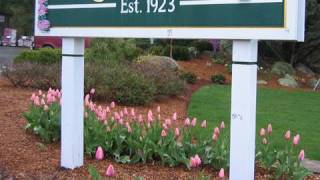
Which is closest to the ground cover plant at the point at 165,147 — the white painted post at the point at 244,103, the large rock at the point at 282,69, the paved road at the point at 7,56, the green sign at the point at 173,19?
the white painted post at the point at 244,103

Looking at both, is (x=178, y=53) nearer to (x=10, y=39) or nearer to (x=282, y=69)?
(x=282, y=69)

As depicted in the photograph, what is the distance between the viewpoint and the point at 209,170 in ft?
18.4

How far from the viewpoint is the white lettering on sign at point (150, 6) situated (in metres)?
4.61

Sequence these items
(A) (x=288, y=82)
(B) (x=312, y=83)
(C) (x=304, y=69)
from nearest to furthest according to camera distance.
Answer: (A) (x=288, y=82) → (B) (x=312, y=83) → (C) (x=304, y=69)

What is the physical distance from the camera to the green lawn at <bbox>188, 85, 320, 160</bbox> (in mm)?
9180

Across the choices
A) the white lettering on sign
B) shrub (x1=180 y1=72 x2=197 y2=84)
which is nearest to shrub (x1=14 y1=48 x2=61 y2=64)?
shrub (x1=180 y1=72 x2=197 y2=84)

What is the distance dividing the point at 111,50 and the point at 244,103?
11886mm

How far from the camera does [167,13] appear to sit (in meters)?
4.62

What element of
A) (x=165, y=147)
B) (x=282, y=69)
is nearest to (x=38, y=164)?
(x=165, y=147)

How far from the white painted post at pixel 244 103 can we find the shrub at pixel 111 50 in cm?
1005

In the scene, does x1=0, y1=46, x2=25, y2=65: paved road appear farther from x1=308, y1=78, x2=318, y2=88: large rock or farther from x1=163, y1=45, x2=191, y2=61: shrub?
x1=308, y1=78, x2=318, y2=88: large rock

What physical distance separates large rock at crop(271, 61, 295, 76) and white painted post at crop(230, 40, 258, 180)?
1733 centimetres

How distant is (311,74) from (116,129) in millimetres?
17808

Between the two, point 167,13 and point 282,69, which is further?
point 282,69
